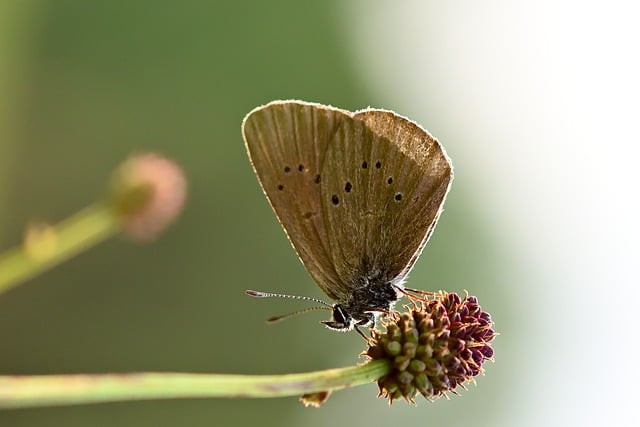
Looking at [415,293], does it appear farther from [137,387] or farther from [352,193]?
[137,387]

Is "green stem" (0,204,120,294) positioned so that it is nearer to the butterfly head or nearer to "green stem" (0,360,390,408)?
the butterfly head

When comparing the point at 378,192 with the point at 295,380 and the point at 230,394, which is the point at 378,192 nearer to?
the point at 295,380

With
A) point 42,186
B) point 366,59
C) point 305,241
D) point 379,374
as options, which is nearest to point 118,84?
point 42,186

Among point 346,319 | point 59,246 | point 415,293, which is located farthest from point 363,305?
point 59,246

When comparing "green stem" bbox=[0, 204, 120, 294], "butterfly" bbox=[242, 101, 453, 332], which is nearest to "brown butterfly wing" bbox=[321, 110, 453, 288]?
"butterfly" bbox=[242, 101, 453, 332]

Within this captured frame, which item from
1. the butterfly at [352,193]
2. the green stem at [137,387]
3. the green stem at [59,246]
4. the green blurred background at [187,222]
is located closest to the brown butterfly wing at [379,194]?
the butterfly at [352,193]

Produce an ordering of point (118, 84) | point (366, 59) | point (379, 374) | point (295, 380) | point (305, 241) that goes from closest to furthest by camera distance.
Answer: point (295, 380) → point (379, 374) → point (305, 241) → point (118, 84) → point (366, 59)
